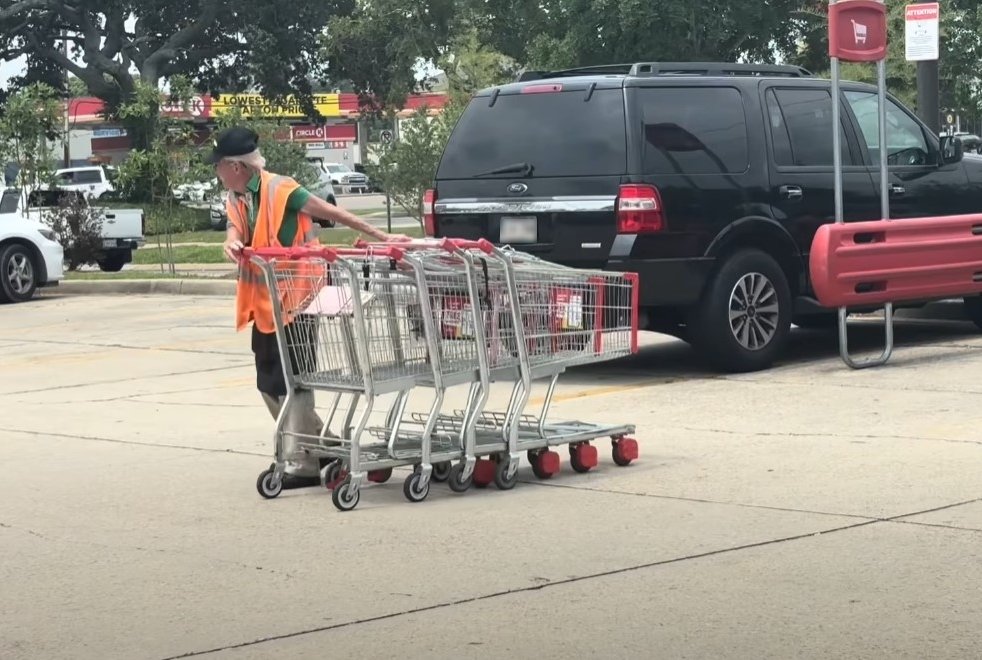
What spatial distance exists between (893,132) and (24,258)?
476 inches

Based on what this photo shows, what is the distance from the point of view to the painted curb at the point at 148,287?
20.8 meters

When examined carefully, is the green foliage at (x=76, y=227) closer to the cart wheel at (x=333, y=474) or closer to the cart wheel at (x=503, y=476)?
the cart wheel at (x=333, y=474)

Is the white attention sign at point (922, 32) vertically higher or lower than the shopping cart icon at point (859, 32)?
higher

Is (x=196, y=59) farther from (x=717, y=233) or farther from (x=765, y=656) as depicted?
(x=765, y=656)

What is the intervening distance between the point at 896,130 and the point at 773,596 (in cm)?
783

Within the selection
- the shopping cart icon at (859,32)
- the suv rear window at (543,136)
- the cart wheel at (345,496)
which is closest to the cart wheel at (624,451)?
the cart wheel at (345,496)

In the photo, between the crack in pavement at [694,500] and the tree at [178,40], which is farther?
the tree at [178,40]

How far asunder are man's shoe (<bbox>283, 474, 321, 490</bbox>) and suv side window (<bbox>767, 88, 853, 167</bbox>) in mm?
5015

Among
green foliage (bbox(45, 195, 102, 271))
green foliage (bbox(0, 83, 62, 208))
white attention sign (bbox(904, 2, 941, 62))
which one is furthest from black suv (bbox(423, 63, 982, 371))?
green foliage (bbox(0, 83, 62, 208))

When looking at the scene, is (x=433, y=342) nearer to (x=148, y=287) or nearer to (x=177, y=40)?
(x=148, y=287)

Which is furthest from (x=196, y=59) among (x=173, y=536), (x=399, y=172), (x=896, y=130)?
(x=173, y=536)

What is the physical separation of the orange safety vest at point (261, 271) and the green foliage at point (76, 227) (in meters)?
18.4

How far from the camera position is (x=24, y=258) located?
68.7 ft

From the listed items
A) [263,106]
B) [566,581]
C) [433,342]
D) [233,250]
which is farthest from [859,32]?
[263,106]
